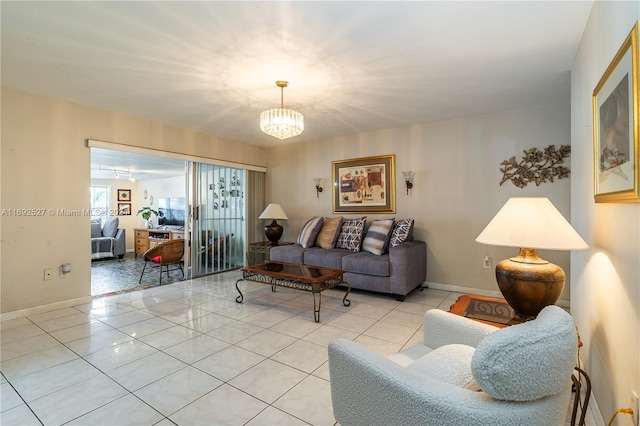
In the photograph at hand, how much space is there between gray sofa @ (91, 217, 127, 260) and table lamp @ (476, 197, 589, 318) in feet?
24.2

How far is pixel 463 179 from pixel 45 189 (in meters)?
4.98

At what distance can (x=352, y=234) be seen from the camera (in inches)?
171

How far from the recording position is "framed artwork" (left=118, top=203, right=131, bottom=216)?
8.11m

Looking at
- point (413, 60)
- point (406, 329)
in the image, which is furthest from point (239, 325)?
point (413, 60)

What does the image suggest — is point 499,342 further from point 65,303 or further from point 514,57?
point 65,303

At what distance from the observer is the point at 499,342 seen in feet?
2.54

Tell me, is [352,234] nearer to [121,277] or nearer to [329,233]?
[329,233]

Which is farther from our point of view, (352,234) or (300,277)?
(352,234)

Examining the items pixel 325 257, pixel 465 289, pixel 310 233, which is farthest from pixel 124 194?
pixel 465 289

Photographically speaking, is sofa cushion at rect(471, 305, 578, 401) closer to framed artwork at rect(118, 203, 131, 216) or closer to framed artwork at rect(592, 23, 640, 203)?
framed artwork at rect(592, 23, 640, 203)

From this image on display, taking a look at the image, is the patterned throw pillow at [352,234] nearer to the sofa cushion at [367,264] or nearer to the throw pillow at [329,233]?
the throw pillow at [329,233]

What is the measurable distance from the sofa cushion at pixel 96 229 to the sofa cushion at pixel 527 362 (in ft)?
26.2

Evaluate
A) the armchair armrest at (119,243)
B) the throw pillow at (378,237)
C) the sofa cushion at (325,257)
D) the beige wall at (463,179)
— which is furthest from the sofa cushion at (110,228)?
the throw pillow at (378,237)

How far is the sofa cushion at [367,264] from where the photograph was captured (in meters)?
3.57
